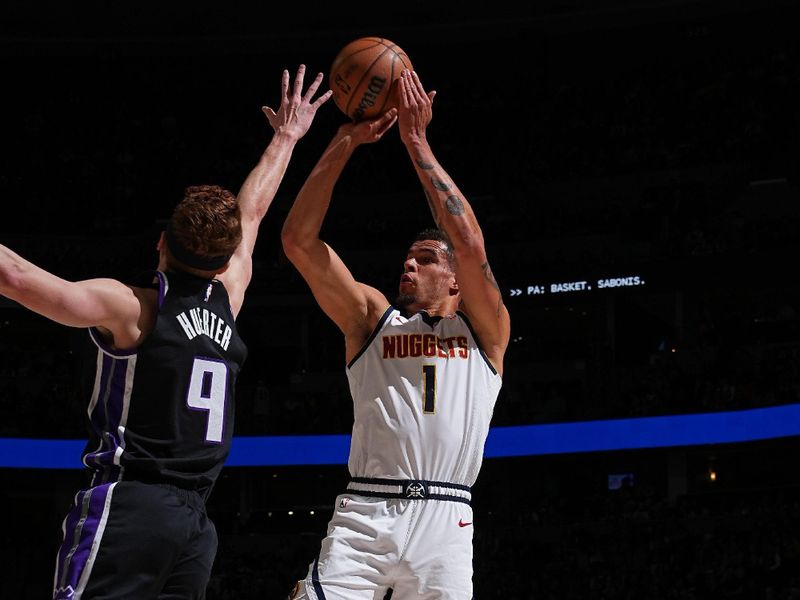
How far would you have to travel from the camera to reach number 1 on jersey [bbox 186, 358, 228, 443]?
11.5 feet

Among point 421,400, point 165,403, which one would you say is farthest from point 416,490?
point 165,403

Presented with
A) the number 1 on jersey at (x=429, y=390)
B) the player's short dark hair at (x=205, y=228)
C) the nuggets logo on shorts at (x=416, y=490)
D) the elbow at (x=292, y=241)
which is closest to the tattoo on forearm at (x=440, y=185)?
the elbow at (x=292, y=241)

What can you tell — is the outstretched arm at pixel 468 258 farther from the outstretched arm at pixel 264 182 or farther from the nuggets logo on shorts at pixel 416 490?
the nuggets logo on shorts at pixel 416 490

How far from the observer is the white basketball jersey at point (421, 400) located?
470 centimetres

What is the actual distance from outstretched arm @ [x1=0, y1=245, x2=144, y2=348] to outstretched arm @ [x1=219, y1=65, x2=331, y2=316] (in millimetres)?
510

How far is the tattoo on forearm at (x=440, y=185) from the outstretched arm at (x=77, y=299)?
6.47 ft

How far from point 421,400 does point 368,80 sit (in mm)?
1656

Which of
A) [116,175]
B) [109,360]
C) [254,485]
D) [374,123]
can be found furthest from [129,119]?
[109,360]

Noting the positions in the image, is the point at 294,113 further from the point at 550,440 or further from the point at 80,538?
the point at 550,440

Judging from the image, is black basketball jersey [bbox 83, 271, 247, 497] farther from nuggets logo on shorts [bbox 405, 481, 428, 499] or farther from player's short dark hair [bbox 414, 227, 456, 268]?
player's short dark hair [bbox 414, 227, 456, 268]

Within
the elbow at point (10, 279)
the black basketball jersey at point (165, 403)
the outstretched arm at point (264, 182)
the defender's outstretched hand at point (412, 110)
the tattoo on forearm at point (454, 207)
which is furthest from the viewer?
the defender's outstretched hand at point (412, 110)

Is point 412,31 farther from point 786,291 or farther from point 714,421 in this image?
point 714,421

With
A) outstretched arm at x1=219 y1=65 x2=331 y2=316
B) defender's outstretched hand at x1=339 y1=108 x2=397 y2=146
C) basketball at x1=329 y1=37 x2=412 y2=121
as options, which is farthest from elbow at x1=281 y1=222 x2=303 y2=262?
basketball at x1=329 y1=37 x2=412 y2=121

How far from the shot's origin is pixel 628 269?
867 inches
